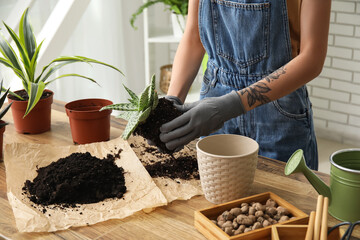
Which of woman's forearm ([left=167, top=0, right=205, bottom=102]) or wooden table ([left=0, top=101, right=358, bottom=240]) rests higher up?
woman's forearm ([left=167, top=0, right=205, bottom=102])

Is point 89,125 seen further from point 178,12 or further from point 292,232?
point 178,12

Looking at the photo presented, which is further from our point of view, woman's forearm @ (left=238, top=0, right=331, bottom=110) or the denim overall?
the denim overall

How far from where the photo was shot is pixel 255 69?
1767 millimetres

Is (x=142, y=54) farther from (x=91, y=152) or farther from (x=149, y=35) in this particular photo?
(x=91, y=152)

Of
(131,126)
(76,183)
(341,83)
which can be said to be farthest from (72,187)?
(341,83)

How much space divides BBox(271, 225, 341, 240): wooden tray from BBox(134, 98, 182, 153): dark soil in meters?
0.55

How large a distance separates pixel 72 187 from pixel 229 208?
471 millimetres

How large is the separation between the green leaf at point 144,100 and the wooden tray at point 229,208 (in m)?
0.38

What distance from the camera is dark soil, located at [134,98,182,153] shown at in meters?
1.43

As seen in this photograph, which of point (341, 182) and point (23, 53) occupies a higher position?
point (23, 53)

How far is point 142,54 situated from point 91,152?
2.66 meters

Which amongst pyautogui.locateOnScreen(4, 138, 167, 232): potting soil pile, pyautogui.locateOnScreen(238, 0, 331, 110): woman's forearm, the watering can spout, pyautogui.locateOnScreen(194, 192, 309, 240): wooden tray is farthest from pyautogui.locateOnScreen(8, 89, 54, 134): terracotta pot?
the watering can spout

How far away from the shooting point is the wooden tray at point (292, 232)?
1037mm

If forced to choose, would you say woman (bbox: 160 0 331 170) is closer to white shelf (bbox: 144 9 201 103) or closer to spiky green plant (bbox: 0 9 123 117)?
spiky green plant (bbox: 0 9 123 117)
